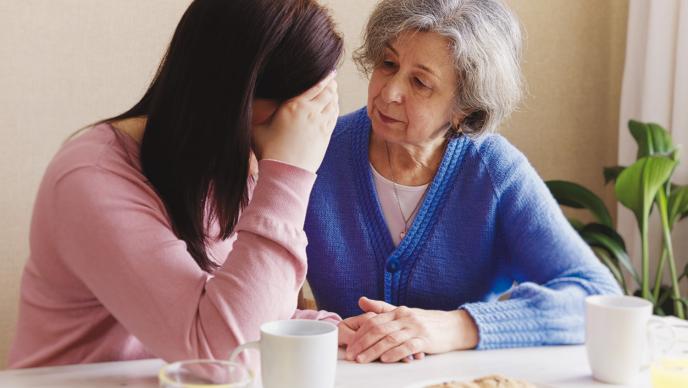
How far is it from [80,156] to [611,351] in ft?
2.42

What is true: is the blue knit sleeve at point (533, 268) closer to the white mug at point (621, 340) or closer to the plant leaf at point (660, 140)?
the white mug at point (621, 340)

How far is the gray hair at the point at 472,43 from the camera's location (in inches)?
64.6

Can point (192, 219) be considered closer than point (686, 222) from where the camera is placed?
Yes

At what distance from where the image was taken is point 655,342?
3.65ft

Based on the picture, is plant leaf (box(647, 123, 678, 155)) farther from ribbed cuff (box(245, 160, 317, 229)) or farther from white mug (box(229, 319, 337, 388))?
white mug (box(229, 319, 337, 388))

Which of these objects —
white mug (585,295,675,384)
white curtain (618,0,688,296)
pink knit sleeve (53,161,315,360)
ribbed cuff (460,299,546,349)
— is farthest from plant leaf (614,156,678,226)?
pink knit sleeve (53,161,315,360)

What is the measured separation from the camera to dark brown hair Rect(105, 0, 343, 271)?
3.58ft

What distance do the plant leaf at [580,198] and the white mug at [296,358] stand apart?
198cm

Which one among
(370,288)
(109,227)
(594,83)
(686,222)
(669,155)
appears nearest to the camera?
(109,227)

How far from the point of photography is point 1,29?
214 cm

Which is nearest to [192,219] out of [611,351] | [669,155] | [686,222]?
[611,351]

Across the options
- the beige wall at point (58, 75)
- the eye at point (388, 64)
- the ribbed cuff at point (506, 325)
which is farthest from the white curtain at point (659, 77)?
the ribbed cuff at point (506, 325)

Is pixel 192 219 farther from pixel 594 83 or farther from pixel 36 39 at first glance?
pixel 594 83

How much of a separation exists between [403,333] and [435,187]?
523 millimetres
